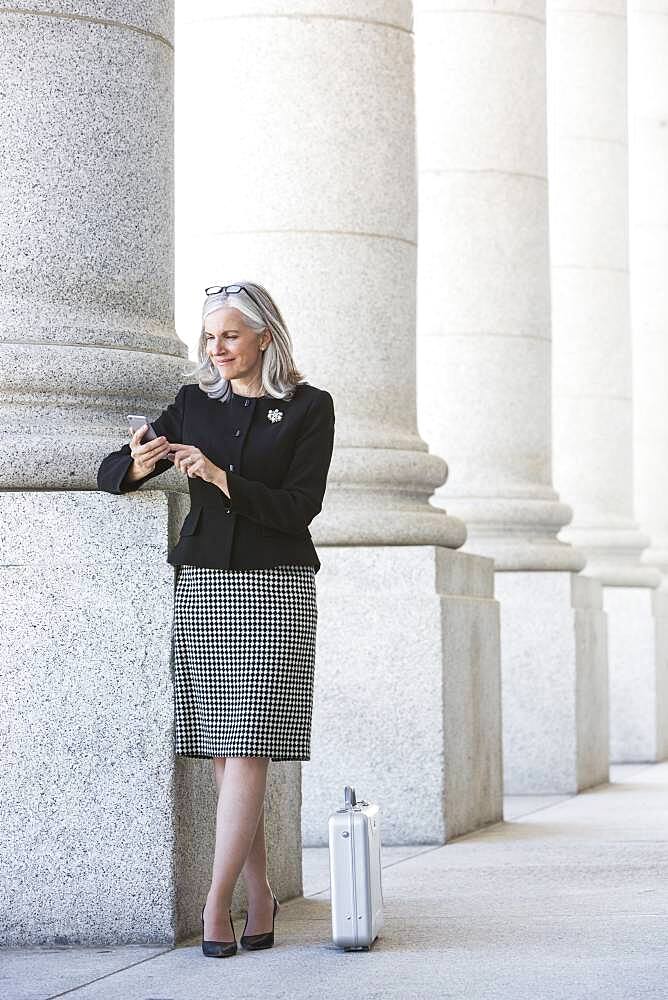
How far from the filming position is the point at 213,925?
1102 cm

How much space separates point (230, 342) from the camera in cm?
1138

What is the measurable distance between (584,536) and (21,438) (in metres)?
19.0

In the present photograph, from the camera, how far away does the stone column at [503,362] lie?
23234 millimetres

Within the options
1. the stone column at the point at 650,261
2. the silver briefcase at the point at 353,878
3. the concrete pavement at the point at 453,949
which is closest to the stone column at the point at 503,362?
the concrete pavement at the point at 453,949

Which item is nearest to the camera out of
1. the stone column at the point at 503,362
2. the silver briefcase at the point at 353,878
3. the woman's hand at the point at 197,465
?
the woman's hand at the point at 197,465

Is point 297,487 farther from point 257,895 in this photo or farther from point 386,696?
point 386,696

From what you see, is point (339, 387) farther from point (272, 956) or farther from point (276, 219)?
point (272, 956)

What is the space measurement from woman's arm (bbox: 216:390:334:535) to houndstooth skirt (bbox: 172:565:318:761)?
378 mm

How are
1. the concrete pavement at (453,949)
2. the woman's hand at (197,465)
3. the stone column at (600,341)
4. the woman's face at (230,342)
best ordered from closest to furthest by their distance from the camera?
the concrete pavement at (453,949) → the woman's hand at (197,465) → the woman's face at (230,342) → the stone column at (600,341)

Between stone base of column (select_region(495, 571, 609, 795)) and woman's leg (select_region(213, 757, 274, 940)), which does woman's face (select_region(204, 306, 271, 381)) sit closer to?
woman's leg (select_region(213, 757, 274, 940))

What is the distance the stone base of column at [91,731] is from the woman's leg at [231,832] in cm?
44

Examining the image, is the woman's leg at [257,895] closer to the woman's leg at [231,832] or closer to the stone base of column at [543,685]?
the woman's leg at [231,832]

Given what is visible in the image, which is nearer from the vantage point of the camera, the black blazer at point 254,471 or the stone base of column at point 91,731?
the black blazer at point 254,471

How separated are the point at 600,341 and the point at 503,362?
698 centimetres
